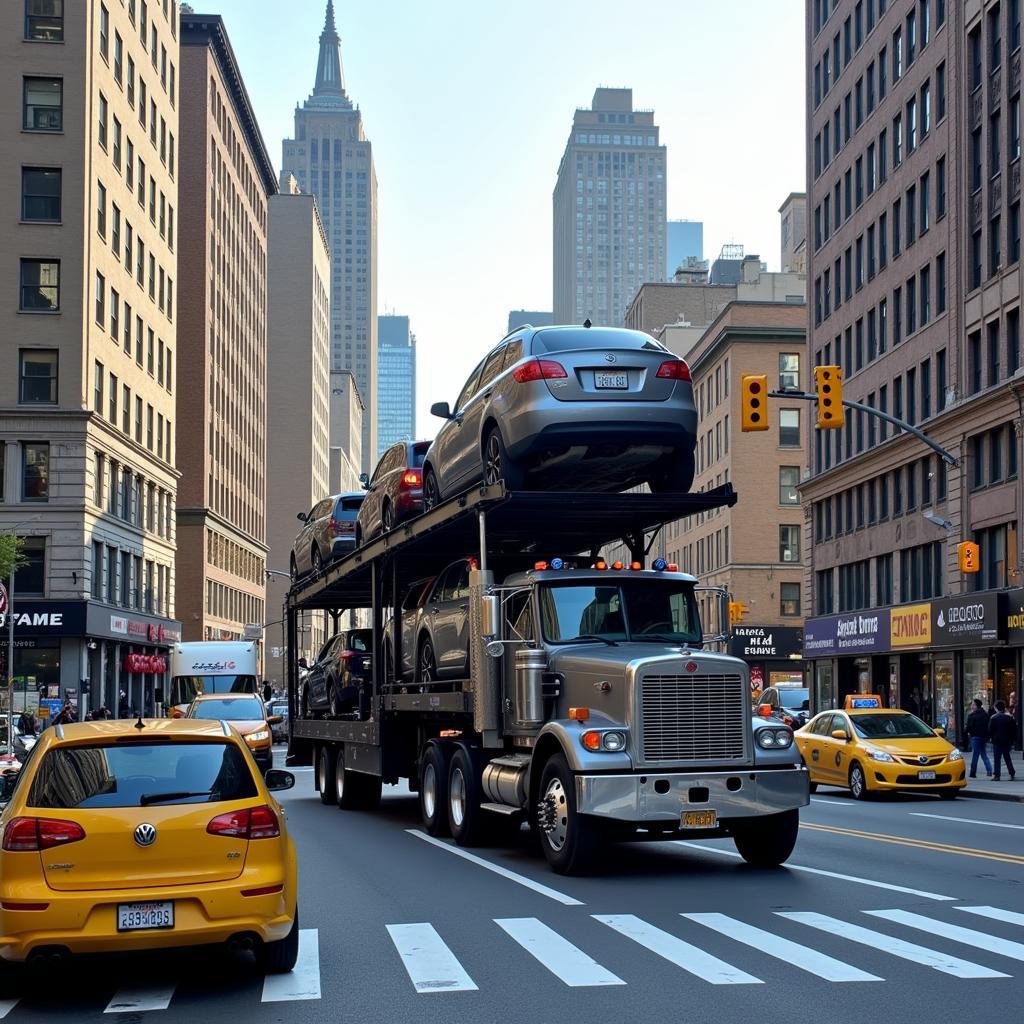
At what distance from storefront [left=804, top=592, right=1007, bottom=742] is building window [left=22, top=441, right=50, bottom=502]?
29.9 metres

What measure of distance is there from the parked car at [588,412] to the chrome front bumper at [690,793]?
2.90 meters

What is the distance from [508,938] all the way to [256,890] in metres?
2.34

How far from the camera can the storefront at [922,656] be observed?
43.8 meters

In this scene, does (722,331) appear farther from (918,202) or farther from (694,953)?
(694,953)

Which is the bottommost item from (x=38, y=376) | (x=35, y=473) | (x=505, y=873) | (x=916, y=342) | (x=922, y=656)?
(x=505, y=873)

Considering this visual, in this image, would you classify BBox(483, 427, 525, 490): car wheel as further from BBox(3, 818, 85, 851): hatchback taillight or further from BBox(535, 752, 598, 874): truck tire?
BBox(3, 818, 85, 851): hatchback taillight

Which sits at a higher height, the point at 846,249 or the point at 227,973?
the point at 846,249

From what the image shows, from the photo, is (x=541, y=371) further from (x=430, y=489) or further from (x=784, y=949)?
(x=784, y=949)

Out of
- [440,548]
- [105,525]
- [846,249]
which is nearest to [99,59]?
[105,525]

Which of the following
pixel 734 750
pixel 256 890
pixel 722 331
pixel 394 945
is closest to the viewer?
pixel 256 890

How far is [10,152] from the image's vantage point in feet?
183

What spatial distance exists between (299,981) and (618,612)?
6737 millimetres

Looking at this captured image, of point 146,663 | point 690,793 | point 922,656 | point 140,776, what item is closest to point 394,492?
point 690,793

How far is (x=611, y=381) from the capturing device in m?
15.2
